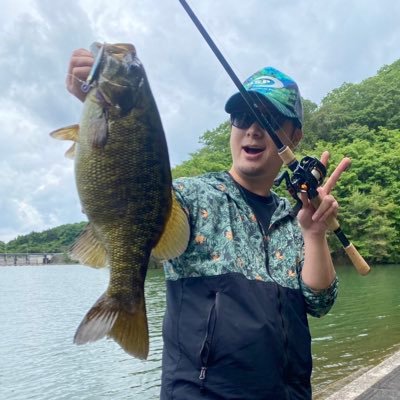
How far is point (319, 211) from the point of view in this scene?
231 cm

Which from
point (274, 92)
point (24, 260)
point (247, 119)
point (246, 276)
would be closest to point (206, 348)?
point (246, 276)

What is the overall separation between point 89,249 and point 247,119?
3.78 feet

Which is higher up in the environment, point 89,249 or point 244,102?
point 244,102

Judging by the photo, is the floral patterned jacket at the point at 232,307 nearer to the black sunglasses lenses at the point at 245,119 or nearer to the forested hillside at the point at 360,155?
the black sunglasses lenses at the point at 245,119

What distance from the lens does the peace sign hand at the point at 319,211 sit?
2305 millimetres

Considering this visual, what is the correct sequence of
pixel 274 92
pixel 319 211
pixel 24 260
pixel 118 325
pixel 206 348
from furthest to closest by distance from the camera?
pixel 24 260, pixel 274 92, pixel 319 211, pixel 206 348, pixel 118 325

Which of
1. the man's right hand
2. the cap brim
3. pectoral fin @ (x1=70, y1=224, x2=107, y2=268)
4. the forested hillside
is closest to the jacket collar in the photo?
the cap brim

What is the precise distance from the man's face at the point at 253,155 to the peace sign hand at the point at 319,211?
259 millimetres

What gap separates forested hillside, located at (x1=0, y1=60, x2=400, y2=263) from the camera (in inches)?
1446

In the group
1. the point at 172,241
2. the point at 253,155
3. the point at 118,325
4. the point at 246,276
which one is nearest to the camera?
the point at 118,325

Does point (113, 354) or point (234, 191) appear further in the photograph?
point (113, 354)

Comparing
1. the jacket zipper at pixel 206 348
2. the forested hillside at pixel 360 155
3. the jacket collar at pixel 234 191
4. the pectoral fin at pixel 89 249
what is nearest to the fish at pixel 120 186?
the pectoral fin at pixel 89 249

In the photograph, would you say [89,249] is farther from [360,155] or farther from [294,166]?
[360,155]

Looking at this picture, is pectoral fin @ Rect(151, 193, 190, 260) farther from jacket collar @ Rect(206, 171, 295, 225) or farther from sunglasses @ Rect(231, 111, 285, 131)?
sunglasses @ Rect(231, 111, 285, 131)
